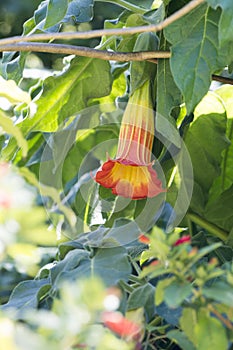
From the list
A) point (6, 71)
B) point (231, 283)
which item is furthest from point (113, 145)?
point (231, 283)

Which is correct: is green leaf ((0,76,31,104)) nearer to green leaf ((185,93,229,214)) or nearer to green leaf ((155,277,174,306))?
green leaf ((155,277,174,306))

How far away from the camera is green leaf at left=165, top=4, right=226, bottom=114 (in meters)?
0.70

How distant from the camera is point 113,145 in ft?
3.71

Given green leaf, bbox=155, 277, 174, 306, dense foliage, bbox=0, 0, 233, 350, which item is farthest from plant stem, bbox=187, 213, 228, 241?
green leaf, bbox=155, 277, 174, 306

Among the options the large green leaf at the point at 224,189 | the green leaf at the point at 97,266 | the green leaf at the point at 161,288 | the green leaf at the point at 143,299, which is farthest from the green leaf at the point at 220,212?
the green leaf at the point at 161,288

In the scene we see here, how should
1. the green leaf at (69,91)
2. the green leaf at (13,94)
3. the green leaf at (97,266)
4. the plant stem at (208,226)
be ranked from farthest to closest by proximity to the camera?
the plant stem at (208,226) → the green leaf at (69,91) → the green leaf at (97,266) → the green leaf at (13,94)

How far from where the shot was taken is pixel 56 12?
779 millimetres

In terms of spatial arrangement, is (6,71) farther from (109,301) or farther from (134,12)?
(109,301)

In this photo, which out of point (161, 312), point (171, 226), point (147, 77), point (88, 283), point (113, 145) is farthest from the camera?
point (113, 145)

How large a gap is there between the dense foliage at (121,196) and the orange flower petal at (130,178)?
4cm

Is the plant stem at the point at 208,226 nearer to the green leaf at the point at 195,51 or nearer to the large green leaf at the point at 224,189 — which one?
the large green leaf at the point at 224,189

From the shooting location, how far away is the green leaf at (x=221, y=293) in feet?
1.51

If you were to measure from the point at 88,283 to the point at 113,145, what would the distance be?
2.40ft

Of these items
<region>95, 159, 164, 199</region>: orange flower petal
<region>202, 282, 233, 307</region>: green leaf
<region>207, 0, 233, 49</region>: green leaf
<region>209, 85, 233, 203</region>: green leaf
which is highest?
<region>207, 0, 233, 49</region>: green leaf
